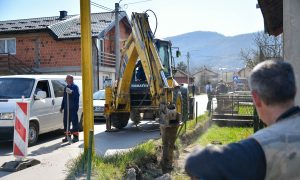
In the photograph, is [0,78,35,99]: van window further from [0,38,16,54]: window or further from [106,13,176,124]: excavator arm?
[0,38,16,54]: window

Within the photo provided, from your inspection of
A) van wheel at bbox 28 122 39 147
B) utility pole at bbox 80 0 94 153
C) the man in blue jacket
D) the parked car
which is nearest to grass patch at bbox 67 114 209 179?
utility pole at bbox 80 0 94 153

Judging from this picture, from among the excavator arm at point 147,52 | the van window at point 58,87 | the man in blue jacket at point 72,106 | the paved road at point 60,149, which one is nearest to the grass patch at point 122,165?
the paved road at point 60,149

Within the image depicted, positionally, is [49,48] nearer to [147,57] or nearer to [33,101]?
[33,101]

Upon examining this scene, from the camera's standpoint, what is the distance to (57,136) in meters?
12.7

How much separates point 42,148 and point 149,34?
160 inches

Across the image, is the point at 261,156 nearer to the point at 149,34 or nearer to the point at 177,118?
the point at 177,118

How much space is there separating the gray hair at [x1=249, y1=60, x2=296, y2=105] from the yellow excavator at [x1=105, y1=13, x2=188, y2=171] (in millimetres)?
6008

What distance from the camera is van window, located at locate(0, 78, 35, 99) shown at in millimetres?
10758

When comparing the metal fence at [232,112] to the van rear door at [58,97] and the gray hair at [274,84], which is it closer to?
the van rear door at [58,97]

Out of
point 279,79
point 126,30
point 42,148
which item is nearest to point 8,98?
point 42,148

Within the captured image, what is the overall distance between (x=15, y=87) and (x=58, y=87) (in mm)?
1530

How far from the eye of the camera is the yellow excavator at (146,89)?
27.3 feet

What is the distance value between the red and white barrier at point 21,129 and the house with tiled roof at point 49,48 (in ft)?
70.3

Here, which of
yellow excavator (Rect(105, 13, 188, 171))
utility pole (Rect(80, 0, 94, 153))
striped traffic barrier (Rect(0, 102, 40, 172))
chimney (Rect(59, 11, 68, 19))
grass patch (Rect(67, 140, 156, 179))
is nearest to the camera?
grass patch (Rect(67, 140, 156, 179))
